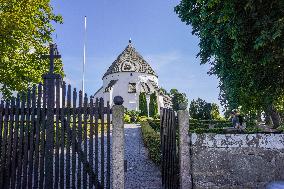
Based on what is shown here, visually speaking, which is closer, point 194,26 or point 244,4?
point 244,4

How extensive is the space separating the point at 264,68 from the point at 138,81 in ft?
129

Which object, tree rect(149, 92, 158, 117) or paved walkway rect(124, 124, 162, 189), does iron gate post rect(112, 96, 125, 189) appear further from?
tree rect(149, 92, 158, 117)

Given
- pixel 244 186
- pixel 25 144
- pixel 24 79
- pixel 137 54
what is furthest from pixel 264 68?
pixel 137 54

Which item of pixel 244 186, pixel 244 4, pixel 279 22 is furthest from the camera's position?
pixel 244 4

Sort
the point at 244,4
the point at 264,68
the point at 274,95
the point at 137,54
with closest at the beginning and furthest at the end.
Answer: the point at 244,4 → the point at 264,68 → the point at 274,95 → the point at 137,54

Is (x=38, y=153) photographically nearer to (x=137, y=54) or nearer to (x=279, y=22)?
(x=279, y=22)

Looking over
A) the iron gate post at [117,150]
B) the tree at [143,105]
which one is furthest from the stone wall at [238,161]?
the tree at [143,105]

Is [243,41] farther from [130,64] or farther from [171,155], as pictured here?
[130,64]

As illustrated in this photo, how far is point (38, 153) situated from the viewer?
5.95 metres

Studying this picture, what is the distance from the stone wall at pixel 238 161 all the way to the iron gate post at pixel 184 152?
0.32 feet

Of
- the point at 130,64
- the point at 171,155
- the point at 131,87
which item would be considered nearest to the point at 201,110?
the point at 131,87

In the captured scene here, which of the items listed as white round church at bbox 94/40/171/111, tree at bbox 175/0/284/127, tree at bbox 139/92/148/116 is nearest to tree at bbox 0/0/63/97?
tree at bbox 175/0/284/127

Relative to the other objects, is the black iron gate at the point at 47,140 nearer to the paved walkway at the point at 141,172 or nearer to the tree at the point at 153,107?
the paved walkway at the point at 141,172

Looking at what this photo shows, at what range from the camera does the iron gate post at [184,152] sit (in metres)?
5.73
